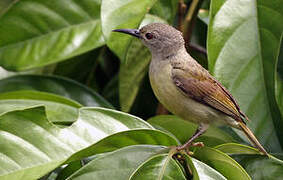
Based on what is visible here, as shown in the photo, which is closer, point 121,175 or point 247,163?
point 121,175

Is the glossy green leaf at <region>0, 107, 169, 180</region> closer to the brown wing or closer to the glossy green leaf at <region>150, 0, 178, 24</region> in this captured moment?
the brown wing

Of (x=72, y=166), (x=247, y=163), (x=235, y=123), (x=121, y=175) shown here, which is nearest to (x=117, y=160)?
(x=121, y=175)

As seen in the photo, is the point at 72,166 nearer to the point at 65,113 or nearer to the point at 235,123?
the point at 65,113

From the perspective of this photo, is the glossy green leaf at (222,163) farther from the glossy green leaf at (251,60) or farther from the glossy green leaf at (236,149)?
the glossy green leaf at (251,60)

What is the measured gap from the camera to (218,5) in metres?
2.35

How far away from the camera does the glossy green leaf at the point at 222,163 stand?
6.05 feet

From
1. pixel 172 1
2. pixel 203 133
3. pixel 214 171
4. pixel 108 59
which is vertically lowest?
pixel 108 59

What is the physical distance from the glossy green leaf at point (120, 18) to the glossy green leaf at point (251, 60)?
0.38 metres

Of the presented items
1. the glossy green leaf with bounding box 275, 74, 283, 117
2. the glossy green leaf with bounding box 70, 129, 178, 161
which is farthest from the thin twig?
the glossy green leaf with bounding box 70, 129, 178, 161

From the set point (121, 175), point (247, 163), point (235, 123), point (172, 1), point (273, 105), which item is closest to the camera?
point (121, 175)

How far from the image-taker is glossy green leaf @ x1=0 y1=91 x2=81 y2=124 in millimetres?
2377

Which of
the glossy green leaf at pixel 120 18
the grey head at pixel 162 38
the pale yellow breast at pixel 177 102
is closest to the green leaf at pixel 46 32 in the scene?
the grey head at pixel 162 38

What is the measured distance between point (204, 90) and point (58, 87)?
103cm

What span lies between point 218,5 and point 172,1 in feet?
2.07
